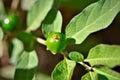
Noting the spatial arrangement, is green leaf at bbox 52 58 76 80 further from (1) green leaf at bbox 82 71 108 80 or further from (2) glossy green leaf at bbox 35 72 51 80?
(2) glossy green leaf at bbox 35 72 51 80

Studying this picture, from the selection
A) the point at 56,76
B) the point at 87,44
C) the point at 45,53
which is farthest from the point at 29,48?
the point at 45,53

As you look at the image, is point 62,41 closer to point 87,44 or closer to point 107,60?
point 107,60

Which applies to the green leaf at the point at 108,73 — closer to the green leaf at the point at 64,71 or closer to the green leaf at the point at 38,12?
the green leaf at the point at 64,71

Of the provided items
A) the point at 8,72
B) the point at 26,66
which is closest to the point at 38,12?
the point at 26,66

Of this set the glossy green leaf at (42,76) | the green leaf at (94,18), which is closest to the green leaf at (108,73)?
the green leaf at (94,18)

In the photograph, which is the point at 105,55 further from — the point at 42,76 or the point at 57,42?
the point at 42,76
